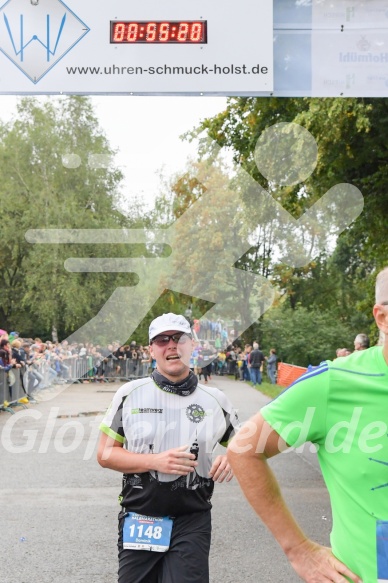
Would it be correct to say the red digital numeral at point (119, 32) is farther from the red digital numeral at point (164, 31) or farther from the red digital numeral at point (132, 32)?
the red digital numeral at point (164, 31)

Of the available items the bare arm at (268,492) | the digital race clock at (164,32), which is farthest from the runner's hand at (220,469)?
the digital race clock at (164,32)

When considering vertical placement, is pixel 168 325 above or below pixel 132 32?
below

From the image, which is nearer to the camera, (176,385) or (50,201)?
(176,385)

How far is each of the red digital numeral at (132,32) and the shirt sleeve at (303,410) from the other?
706 cm

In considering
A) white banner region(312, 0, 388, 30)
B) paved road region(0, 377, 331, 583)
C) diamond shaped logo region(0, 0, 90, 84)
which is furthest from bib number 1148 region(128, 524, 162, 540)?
white banner region(312, 0, 388, 30)

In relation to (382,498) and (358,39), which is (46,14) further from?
(382,498)

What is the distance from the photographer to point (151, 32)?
880 centimetres

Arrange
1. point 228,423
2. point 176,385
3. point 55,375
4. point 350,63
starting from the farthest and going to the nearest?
point 55,375 < point 350,63 < point 228,423 < point 176,385

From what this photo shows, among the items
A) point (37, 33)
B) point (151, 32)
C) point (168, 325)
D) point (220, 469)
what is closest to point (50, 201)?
point (37, 33)

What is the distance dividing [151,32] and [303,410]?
7.12m

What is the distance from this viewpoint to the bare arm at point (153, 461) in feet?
13.0

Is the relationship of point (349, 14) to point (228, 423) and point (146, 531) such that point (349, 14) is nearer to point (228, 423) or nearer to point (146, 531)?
point (228, 423)

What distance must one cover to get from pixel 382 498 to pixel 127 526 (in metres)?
2.06

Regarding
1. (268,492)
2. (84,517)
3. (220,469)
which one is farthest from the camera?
(84,517)
